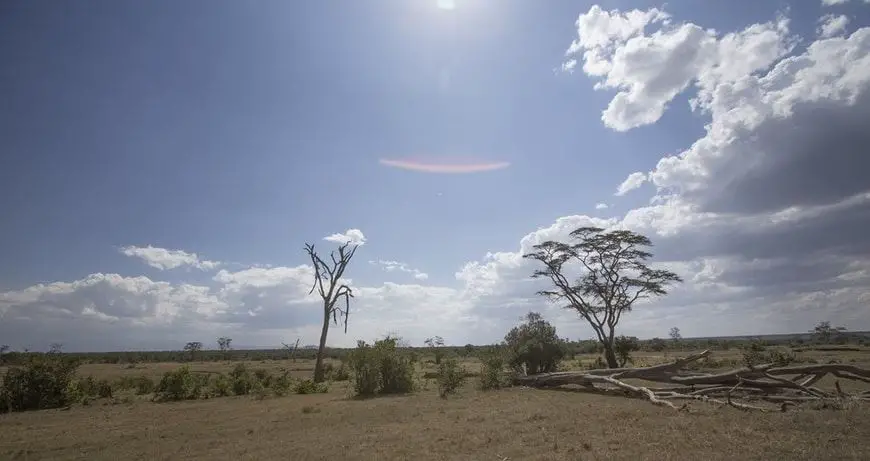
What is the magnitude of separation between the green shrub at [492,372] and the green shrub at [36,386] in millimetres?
17862

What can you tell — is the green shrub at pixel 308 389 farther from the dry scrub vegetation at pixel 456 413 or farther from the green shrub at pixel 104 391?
the green shrub at pixel 104 391

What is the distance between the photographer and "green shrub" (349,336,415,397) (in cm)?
2222

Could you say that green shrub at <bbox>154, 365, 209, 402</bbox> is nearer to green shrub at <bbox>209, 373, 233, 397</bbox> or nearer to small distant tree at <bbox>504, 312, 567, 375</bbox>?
green shrub at <bbox>209, 373, 233, 397</bbox>

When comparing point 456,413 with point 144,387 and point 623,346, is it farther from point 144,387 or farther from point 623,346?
point 623,346

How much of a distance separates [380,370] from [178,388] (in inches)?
351

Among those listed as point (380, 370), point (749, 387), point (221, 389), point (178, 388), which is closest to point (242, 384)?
point (221, 389)

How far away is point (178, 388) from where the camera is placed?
2098 cm

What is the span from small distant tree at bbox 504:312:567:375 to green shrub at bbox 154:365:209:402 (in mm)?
15851

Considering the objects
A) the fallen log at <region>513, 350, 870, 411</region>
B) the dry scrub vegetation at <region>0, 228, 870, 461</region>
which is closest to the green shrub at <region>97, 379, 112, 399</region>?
the dry scrub vegetation at <region>0, 228, 870, 461</region>

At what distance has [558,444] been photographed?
9.21 m

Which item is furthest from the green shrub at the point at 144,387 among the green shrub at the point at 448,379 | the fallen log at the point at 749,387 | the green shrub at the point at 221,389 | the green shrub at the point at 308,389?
the fallen log at the point at 749,387

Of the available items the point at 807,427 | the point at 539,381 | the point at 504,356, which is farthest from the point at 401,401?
the point at 807,427

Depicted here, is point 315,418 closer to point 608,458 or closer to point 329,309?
point 608,458

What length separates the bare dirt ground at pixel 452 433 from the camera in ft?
27.9
